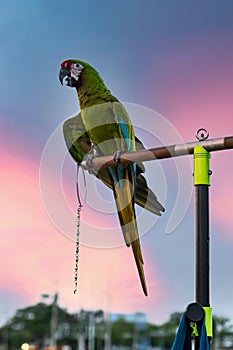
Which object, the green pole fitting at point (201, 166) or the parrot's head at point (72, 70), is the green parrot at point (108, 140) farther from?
the green pole fitting at point (201, 166)

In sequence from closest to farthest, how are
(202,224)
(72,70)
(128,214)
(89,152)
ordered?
(202,224)
(128,214)
(89,152)
(72,70)

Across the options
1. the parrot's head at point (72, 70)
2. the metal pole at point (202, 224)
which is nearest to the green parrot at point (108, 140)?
the parrot's head at point (72, 70)

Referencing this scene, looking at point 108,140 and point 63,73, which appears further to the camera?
point 63,73

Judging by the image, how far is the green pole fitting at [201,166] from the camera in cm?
115

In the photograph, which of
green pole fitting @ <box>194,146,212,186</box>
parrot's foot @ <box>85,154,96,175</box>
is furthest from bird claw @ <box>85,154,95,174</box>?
green pole fitting @ <box>194,146,212,186</box>

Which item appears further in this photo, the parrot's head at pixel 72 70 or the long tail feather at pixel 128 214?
the parrot's head at pixel 72 70

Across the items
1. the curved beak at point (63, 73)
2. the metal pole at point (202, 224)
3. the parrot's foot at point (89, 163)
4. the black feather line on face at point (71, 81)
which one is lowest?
the metal pole at point (202, 224)

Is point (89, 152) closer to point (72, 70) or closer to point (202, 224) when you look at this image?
point (72, 70)

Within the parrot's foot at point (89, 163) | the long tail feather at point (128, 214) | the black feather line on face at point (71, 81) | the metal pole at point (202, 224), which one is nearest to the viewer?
the metal pole at point (202, 224)

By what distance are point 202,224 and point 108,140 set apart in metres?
0.52

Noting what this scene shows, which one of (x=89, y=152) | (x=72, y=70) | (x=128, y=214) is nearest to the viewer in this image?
(x=128, y=214)

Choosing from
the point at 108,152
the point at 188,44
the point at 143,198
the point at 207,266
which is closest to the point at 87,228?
the point at 143,198

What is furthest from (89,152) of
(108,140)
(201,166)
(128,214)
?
(201,166)

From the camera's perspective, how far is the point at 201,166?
116 centimetres
